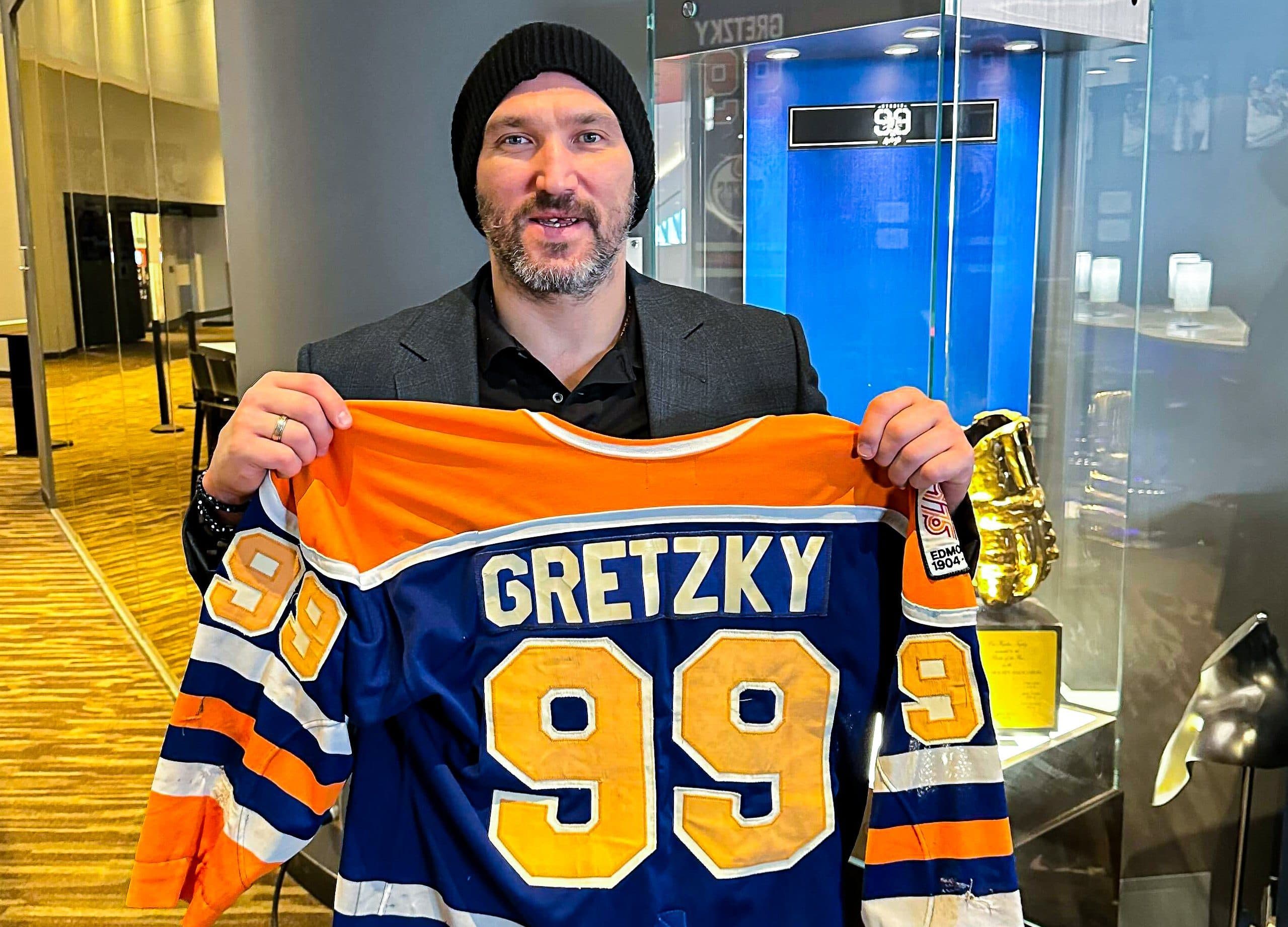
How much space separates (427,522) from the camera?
135 centimetres

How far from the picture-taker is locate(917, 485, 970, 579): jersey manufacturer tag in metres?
1.29

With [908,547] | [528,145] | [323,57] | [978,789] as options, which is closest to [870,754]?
[978,789]

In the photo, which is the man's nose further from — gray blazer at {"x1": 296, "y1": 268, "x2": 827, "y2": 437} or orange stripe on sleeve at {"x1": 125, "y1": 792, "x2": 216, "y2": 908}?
orange stripe on sleeve at {"x1": 125, "y1": 792, "x2": 216, "y2": 908}

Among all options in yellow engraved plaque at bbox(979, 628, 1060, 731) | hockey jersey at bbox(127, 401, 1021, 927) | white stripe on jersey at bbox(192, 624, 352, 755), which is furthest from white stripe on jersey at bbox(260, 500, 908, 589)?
yellow engraved plaque at bbox(979, 628, 1060, 731)

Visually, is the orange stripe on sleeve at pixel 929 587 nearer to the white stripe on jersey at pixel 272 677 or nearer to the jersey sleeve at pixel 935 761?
Result: the jersey sleeve at pixel 935 761

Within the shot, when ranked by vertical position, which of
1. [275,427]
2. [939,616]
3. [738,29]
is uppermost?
[738,29]

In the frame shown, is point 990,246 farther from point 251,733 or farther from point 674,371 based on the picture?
point 251,733

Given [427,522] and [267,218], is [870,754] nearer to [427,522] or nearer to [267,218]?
[427,522]

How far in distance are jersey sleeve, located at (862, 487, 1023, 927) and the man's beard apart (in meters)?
0.47

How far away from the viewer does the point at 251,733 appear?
134 cm

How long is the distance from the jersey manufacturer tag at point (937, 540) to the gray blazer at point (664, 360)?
0.92ft

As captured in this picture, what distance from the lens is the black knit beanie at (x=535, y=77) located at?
4.79 feet

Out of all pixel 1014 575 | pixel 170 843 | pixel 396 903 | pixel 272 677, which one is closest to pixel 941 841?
pixel 396 903

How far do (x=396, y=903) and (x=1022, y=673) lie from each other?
1331 mm
